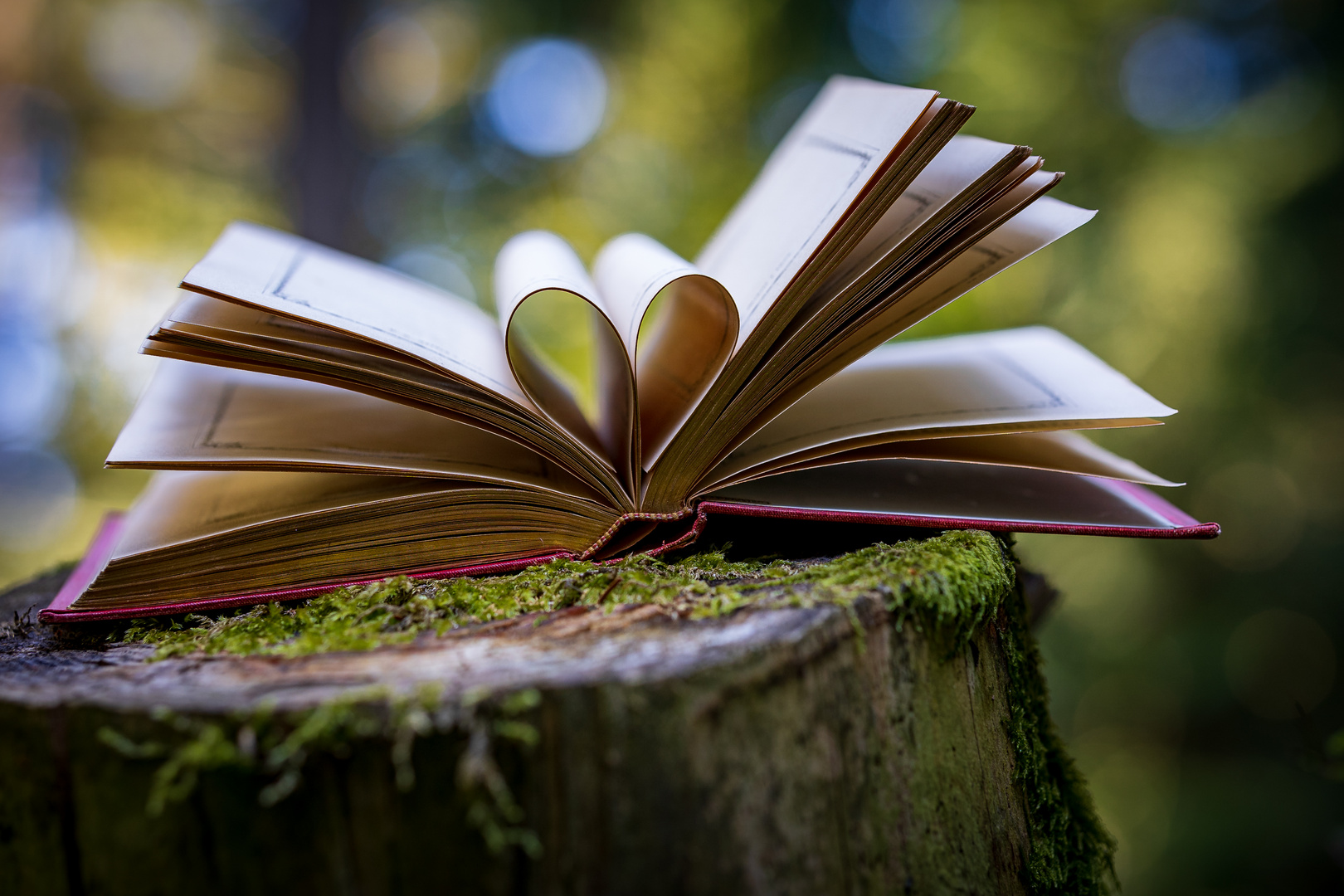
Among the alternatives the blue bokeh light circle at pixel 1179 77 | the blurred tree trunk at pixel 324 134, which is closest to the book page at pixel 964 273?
the blue bokeh light circle at pixel 1179 77

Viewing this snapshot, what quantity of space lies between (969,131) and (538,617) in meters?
3.60

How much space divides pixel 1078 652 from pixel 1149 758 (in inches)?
37.6

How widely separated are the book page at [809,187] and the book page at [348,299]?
14.6 inches

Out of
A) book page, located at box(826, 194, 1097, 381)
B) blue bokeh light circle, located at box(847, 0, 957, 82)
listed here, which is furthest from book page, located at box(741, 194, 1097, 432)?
blue bokeh light circle, located at box(847, 0, 957, 82)

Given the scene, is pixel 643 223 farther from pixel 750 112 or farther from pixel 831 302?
pixel 831 302

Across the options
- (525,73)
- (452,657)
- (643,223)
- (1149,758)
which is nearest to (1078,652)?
(1149,758)

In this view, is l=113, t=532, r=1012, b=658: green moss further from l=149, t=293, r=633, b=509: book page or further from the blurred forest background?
the blurred forest background

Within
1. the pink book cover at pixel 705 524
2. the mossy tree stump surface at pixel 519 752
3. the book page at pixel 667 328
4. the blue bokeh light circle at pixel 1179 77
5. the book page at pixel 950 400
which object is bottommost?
the mossy tree stump surface at pixel 519 752

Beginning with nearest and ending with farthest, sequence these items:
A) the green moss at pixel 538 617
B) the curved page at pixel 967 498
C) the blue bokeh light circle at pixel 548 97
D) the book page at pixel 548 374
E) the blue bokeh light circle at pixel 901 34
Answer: the green moss at pixel 538 617, the book page at pixel 548 374, the curved page at pixel 967 498, the blue bokeh light circle at pixel 901 34, the blue bokeh light circle at pixel 548 97

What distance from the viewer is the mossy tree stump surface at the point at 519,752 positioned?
2.15ft

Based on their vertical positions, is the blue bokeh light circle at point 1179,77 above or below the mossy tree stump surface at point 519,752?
above

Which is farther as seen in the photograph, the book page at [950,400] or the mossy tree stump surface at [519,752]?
the book page at [950,400]

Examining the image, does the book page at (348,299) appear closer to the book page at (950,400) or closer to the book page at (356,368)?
the book page at (356,368)

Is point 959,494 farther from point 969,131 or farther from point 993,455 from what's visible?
point 969,131
